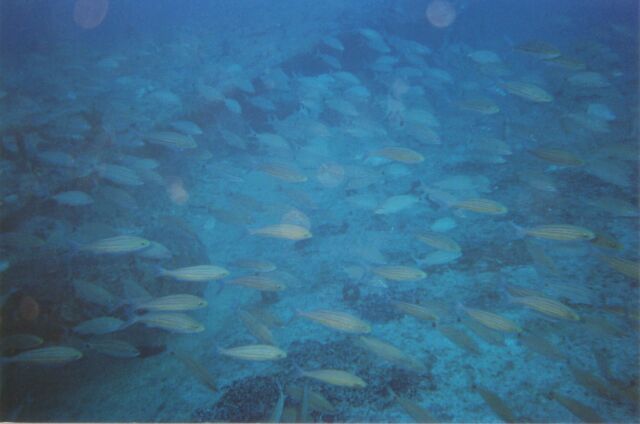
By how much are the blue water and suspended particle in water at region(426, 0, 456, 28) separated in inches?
382

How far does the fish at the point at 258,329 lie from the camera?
3.49m

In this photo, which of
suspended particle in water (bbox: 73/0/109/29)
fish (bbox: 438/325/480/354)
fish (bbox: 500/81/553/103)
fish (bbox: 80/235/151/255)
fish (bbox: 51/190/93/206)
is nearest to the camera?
fish (bbox: 438/325/480/354)

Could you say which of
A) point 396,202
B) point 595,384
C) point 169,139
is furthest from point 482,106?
point 169,139

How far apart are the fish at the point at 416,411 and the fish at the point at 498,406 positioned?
18.6 inches

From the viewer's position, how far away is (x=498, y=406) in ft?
9.21

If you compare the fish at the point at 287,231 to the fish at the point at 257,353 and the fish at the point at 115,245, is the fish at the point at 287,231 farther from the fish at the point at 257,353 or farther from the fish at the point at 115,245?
the fish at the point at 257,353

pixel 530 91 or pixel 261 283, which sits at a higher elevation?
pixel 530 91

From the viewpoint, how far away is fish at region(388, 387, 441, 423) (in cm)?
283

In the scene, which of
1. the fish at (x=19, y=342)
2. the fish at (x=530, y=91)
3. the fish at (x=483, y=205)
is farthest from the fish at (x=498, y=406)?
the fish at (x=530, y=91)

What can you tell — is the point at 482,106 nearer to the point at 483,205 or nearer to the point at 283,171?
the point at 483,205

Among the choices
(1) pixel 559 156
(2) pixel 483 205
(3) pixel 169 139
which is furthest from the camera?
(3) pixel 169 139

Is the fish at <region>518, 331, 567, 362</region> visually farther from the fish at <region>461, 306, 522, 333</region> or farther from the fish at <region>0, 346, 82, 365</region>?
the fish at <region>0, 346, 82, 365</region>

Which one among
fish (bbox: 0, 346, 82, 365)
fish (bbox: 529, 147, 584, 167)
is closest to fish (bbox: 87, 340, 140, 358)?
fish (bbox: 0, 346, 82, 365)

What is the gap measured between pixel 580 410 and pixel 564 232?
5.85ft
